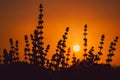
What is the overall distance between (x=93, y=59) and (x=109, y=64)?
9.70ft

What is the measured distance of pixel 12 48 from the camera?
7231 centimetres

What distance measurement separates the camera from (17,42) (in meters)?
72.8

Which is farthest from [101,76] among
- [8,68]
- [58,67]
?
[8,68]

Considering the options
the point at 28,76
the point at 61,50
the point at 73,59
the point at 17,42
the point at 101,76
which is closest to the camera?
the point at 28,76

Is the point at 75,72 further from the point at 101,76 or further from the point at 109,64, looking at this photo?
the point at 109,64

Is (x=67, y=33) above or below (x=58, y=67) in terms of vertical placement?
above

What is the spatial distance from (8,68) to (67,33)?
12.5 metres

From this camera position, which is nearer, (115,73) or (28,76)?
(28,76)

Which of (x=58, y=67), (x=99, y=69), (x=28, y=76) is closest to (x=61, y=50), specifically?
(x=58, y=67)

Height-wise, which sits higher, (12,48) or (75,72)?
(12,48)

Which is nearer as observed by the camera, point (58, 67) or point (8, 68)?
point (8, 68)

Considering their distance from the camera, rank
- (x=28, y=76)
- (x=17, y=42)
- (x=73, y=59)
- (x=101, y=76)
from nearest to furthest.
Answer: (x=28, y=76) → (x=101, y=76) → (x=17, y=42) → (x=73, y=59)

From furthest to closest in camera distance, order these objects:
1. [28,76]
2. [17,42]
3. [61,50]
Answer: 1. [17,42]
2. [61,50]
3. [28,76]

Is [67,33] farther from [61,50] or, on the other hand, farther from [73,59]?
[73,59]
